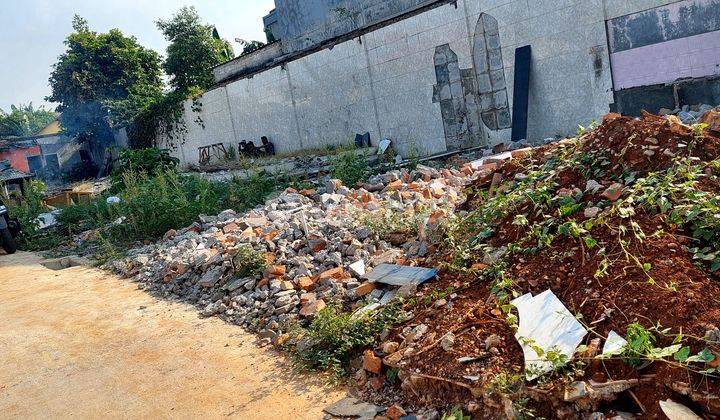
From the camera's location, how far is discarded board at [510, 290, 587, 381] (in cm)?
290

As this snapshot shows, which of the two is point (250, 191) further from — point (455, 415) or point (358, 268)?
point (455, 415)

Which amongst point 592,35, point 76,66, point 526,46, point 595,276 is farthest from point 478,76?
point 76,66

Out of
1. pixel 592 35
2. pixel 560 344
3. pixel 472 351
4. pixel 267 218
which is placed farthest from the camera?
pixel 592 35

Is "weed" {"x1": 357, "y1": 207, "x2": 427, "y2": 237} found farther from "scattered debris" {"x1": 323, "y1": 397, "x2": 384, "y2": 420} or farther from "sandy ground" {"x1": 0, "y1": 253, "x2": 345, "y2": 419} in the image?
"scattered debris" {"x1": 323, "y1": 397, "x2": 384, "y2": 420}

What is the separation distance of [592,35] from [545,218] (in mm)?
5947

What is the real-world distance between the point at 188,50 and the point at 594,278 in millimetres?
24510

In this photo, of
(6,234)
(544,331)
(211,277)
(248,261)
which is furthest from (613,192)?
(6,234)

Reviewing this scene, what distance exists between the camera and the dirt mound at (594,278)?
266cm

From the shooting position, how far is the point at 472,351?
10.7 ft

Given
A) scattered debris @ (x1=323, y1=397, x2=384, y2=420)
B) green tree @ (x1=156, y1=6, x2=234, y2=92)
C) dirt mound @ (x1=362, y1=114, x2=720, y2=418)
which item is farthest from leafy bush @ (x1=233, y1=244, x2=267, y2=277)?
green tree @ (x1=156, y1=6, x2=234, y2=92)

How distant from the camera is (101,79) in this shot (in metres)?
27.0

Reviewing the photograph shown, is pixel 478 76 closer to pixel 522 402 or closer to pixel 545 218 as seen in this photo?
pixel 545 218

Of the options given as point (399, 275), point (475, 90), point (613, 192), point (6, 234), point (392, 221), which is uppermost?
point (475, 90)

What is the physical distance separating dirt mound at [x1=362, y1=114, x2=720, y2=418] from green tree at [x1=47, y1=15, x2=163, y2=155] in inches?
952
